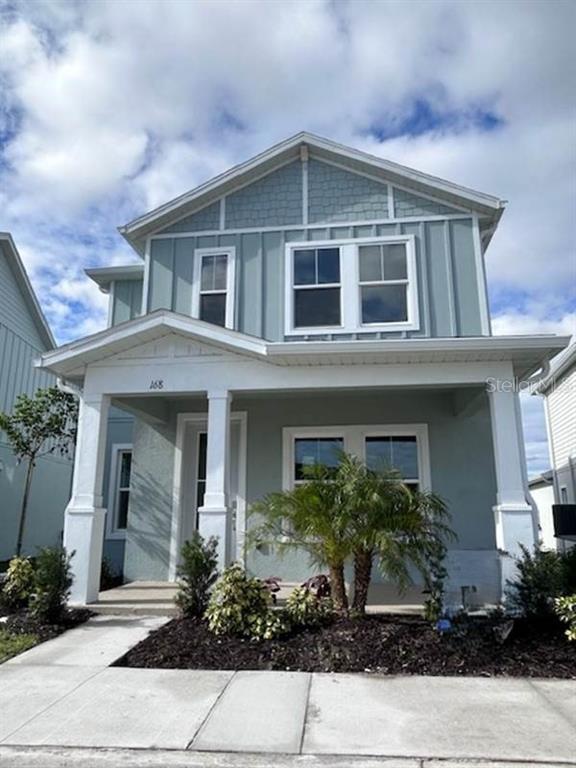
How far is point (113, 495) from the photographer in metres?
11.2

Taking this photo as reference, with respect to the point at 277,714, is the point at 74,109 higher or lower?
higher

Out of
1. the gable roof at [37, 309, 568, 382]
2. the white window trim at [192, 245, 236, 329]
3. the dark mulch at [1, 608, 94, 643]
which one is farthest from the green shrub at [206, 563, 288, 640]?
the white window trim at [192, 245, 236, 329]

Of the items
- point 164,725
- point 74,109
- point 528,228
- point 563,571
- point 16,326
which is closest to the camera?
point 164,725

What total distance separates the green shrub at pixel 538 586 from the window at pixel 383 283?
4437mm

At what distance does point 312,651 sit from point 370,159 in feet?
25.9

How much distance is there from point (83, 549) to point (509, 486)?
5.61m

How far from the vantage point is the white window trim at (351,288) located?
30.3ft

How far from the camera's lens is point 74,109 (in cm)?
809

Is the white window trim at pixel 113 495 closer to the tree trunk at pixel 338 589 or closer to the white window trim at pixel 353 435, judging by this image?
the white window trim at pixel 353 435

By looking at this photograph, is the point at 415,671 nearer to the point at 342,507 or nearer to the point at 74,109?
the point at 342,507

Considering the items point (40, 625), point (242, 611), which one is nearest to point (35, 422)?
point (40, 625)

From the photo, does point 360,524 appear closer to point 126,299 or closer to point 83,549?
point 83,549

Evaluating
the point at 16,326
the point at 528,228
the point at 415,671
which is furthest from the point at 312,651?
the point at 16,326

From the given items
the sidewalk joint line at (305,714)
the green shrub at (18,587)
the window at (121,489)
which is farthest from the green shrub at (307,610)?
the window at (121,489)
